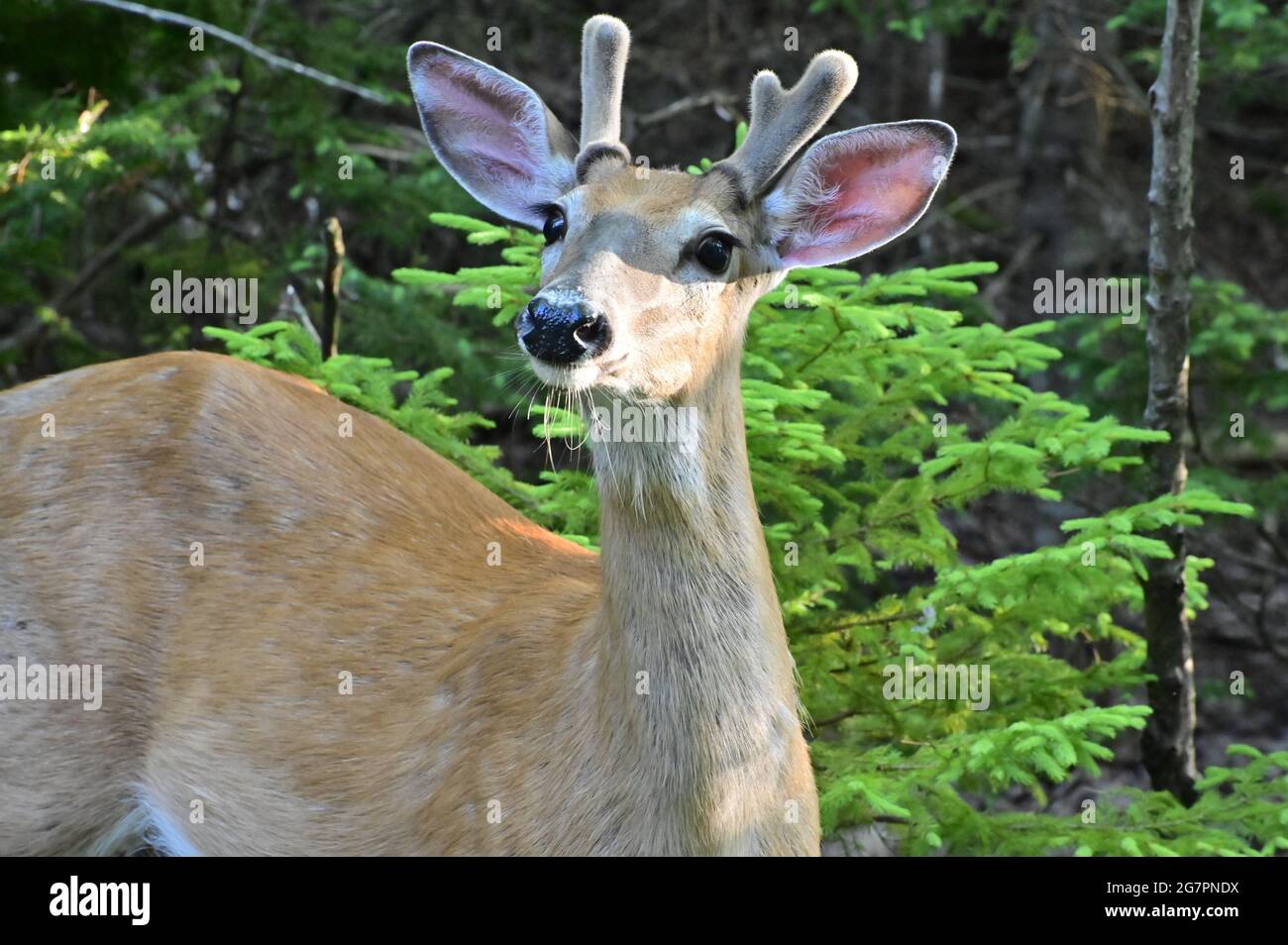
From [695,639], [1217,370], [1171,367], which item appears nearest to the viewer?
[695,639]

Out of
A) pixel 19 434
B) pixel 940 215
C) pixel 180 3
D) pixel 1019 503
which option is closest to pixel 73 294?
pixel 180 3

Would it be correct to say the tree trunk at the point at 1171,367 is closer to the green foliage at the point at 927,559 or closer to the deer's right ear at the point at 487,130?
the green foliage at the point at 927,559

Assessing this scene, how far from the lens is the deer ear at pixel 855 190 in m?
4.75

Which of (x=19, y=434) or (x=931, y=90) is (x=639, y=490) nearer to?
(x=19, y=434)

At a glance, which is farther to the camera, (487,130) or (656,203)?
(487,130)

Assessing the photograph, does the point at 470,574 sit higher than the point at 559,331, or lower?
lower

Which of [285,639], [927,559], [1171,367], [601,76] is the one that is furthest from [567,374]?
[1171,367]

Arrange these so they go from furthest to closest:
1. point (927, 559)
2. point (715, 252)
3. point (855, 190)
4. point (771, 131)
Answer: point (927, 559)
point (855, 190)
point (771, 131)
point (715, 252)

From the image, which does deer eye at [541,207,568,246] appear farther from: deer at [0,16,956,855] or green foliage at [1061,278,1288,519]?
green foliage at [1061,278,1288,519]

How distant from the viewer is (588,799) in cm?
450

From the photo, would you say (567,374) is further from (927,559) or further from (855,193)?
(927,559)

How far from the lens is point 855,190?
4.85 metres

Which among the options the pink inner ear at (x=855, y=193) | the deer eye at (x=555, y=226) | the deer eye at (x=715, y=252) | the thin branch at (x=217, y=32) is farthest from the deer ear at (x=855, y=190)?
the thin branch at (x=217, y=32)

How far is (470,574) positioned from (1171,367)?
284cm
